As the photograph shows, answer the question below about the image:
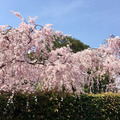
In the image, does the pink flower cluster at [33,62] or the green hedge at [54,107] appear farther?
the pink flower cluster at [33,62]

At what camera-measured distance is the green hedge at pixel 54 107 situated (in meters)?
6.45

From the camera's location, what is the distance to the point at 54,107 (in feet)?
23.6

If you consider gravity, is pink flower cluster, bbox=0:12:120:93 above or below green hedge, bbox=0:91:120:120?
above

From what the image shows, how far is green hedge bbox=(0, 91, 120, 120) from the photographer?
21.1 ft

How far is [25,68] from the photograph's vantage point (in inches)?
285

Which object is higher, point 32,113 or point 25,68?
point 25,68

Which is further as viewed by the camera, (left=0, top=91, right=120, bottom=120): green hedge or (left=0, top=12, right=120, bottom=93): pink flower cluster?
(left=0, top=12, right=120, bottom=93): pink flower cluster

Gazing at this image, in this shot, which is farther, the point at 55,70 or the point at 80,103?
the point at 80,103

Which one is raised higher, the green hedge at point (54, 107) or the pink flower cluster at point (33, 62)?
the pink flower cluster at point (33, 62)

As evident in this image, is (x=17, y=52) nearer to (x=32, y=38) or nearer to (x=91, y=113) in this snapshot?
(x=32, y=38)

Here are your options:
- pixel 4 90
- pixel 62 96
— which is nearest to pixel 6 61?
pixel 4 90

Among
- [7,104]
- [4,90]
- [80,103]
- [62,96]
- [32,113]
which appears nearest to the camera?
[7,104]

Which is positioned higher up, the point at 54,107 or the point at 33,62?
the point at 33,62

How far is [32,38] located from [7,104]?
2975 mm
